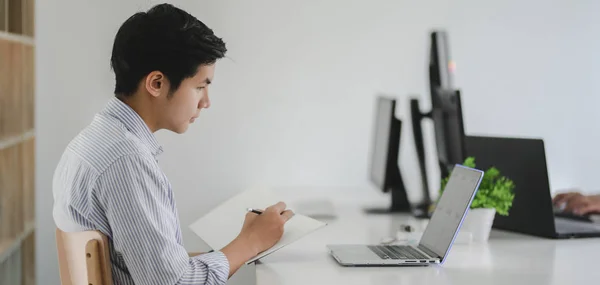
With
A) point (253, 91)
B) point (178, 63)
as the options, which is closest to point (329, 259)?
point (178, 63)

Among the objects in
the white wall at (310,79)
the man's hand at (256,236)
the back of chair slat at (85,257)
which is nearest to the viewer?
the back of chair slat at (85,257)

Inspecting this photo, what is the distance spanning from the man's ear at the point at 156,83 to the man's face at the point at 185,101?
17mm

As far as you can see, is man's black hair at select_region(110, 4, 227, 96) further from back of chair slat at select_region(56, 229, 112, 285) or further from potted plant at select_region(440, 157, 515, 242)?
potted plant at select_region(440, 157, 515, 242)

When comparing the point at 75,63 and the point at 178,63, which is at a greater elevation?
the point at 178,63

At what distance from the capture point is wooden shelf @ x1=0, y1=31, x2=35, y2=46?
3024 mm

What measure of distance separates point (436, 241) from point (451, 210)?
0.29 feet

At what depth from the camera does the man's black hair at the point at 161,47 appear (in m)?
1.60

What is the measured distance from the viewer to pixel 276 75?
12.5ft

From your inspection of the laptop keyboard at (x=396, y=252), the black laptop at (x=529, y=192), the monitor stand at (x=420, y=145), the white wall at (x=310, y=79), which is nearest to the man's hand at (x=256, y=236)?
the laptop keyboard at (x=396, y=252)

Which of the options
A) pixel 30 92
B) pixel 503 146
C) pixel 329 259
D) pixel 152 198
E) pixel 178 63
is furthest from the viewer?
pixel 30 92

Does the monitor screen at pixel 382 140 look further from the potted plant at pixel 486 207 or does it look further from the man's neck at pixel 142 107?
the man's neck at pixel 142 107

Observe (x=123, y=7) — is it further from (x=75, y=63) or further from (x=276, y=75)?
(x=276, y=75)

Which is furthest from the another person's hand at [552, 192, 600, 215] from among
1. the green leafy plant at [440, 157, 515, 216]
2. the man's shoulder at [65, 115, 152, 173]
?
the man's shoulder at [65, 115, 152, 173]

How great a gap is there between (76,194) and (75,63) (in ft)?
7.65
